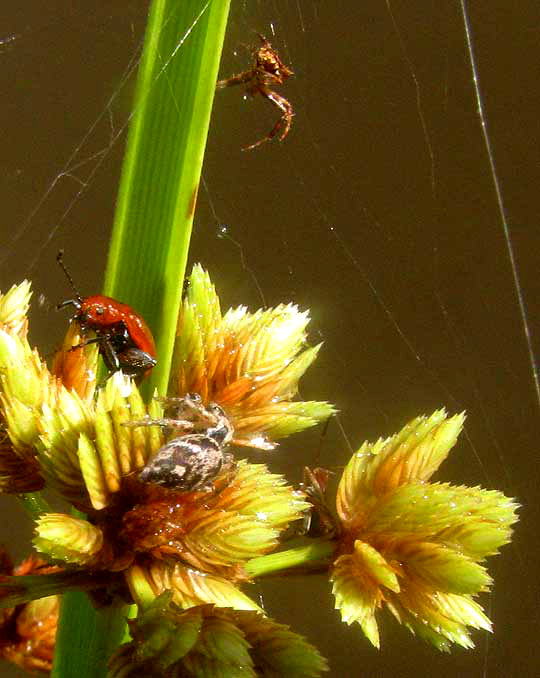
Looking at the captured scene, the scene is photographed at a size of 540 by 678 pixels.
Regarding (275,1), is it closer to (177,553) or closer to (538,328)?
(177,553)

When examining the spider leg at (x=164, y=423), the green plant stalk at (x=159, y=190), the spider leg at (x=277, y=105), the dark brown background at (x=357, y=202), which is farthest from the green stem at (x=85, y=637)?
the dark brown background at (x=357, y=202)

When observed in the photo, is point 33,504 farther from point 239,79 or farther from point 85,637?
point 239,79

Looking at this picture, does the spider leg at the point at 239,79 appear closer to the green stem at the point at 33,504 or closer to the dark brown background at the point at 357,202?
the dark brown background at the point at 357,202

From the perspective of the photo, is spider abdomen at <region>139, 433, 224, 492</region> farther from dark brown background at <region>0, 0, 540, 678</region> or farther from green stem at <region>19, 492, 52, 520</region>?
dark brown background at <region>0, 0, 540, 678</region>

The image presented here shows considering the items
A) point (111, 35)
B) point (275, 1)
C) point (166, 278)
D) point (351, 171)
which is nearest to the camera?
point (166, 278)

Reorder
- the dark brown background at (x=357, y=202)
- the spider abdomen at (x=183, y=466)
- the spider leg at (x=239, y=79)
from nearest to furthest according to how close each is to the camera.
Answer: the spider abdomen at (x=183, y=466) → the spider leg at (x=239, y=79) → the dark brown background at (x=357, y=202)

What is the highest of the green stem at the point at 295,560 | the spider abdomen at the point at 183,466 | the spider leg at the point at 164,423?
the spider leg at the point at 164,423

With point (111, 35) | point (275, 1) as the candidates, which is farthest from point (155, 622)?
point (111, 35)
